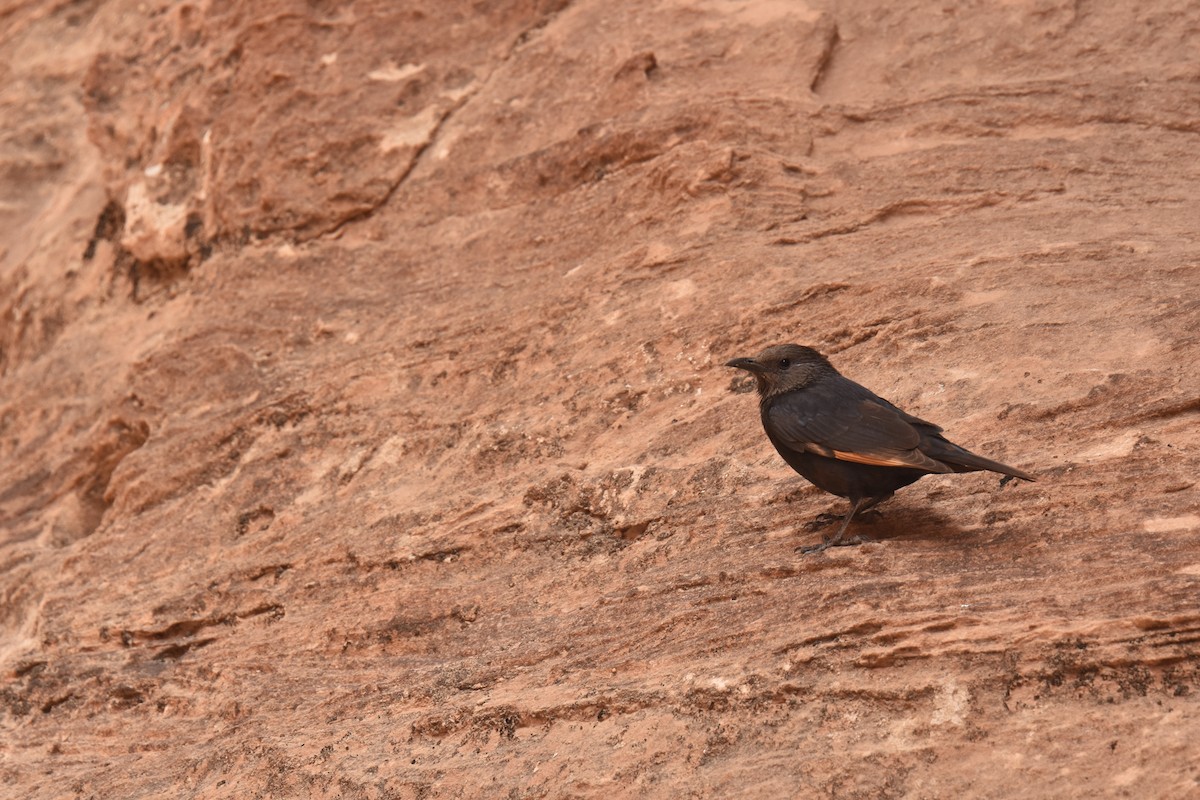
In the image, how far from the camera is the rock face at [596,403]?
5691 mm

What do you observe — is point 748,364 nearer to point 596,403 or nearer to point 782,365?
point 782,365

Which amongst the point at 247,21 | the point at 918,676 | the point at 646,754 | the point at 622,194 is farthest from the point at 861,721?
the point at 247,21

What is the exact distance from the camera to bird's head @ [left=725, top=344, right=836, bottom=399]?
666cm

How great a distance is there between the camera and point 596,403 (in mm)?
8359

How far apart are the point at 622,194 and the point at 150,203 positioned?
4.03 metres

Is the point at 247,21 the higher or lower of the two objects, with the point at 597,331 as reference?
higher

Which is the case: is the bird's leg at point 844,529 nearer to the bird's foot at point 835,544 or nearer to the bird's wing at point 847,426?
the bird's foot at point 835,544

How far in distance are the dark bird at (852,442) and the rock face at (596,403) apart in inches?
12.8

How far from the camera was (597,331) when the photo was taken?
8750mm

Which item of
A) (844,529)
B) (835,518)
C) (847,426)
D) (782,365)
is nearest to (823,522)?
(835,518)

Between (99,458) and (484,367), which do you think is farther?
(99,458)

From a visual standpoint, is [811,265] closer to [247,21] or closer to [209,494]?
[209,494]

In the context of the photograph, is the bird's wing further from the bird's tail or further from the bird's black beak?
the bird's black beak

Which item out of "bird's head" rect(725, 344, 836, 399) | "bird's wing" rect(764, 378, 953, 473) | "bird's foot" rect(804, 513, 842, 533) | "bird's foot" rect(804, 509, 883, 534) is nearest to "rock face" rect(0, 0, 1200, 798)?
"bird's foot" rect(804, 509, 883, 534)
